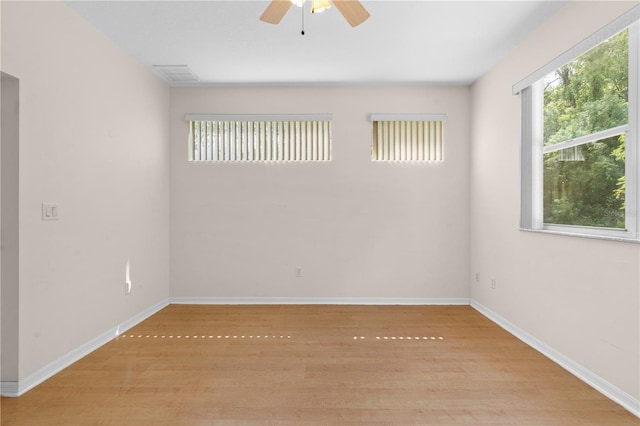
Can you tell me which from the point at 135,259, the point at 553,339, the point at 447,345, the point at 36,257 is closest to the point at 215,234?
the point at 135,259

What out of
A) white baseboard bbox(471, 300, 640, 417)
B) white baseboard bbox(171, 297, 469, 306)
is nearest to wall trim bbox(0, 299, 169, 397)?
white baseboard bbox(171, 297, 469, 306)

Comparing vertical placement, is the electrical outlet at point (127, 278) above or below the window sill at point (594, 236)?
below

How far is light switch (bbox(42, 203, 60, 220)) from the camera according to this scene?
248 cm

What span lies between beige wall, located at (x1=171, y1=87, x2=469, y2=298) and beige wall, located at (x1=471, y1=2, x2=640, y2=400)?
1.08 ft

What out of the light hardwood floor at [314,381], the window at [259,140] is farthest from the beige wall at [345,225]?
the light hardwood floor at [314,381]

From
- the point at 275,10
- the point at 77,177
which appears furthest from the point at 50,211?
the point at 275,10

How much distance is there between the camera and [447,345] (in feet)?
10.2

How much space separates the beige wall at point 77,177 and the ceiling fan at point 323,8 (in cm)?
166

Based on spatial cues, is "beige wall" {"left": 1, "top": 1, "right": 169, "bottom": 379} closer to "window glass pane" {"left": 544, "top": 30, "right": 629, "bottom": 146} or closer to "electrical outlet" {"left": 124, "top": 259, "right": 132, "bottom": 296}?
"electrical outlet" {"left": 124, "top": 259, "right": 132, "bottom": 296}

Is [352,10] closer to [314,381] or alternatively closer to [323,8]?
[323,8]

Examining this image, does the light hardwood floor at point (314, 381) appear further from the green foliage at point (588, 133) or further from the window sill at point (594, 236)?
the green foliage at point (588, 133)

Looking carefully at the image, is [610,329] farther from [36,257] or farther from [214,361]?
[36,257]

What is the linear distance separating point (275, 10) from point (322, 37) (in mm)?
1225

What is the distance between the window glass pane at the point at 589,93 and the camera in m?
2.32
